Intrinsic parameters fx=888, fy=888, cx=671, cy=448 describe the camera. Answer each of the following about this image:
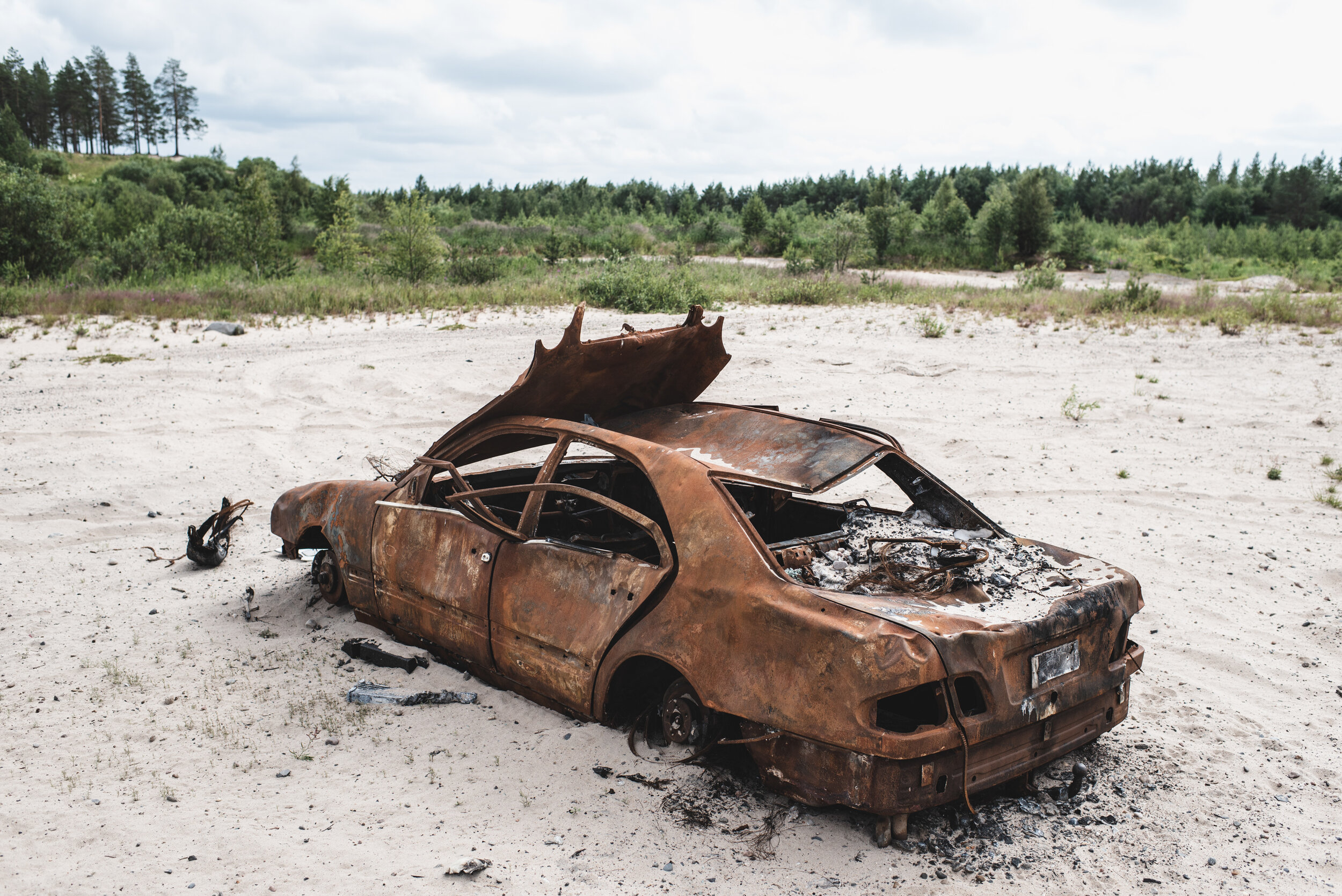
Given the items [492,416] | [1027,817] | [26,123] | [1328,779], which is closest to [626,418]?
[492,416]

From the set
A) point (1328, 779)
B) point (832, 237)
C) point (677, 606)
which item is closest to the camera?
point (677, 606)

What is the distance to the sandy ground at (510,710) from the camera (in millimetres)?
3241

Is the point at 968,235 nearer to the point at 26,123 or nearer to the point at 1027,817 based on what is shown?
the point at 1027,817

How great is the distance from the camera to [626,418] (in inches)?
197

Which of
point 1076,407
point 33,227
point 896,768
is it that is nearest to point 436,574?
point 896,768

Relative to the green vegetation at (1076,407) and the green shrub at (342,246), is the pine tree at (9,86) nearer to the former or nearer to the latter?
the green shrub at (342,246)

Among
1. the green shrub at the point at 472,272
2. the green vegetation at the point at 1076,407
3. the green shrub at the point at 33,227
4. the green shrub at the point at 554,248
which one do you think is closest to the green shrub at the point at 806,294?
the green shrub at the point at 472,272

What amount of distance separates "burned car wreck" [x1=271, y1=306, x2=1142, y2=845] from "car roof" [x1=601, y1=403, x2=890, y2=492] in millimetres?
18

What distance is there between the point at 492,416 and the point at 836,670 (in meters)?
2.32

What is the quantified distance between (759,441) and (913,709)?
147cm

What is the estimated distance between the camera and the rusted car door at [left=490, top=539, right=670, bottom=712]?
371 centimetres

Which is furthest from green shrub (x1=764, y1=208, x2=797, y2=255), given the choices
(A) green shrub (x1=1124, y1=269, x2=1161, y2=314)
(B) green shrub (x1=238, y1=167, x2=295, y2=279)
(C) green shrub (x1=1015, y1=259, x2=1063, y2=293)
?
(A) green shrub (x1=1124, y1=269, x2=1161, y2=314)

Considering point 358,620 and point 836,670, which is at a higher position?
point 836,670

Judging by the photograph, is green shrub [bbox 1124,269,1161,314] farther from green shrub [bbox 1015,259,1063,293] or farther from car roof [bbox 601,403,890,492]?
car roof [bbox 601,403,890,492]
